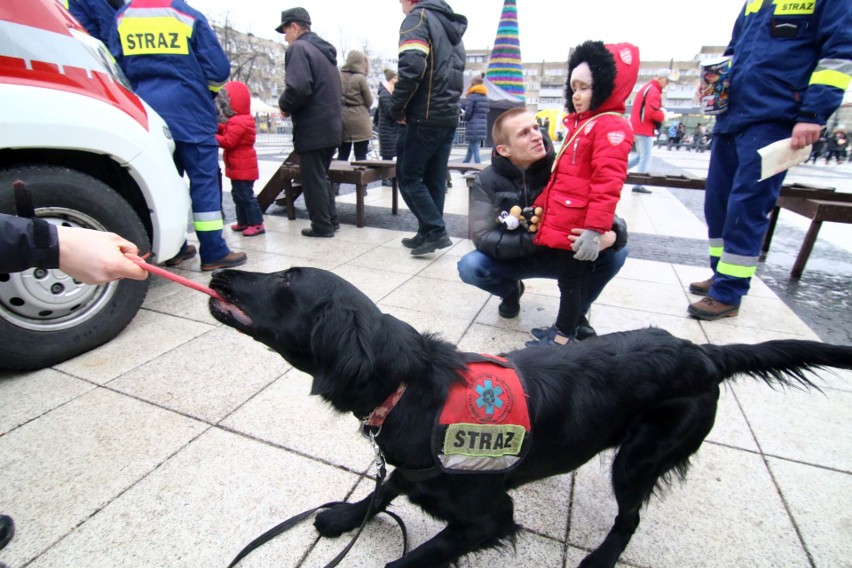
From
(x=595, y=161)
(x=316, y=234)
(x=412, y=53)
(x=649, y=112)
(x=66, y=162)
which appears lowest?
(x=316, y=234)

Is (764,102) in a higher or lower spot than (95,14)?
lower

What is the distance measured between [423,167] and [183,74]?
2281 millimetres

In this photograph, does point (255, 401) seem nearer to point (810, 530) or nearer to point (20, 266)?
point (20, 266)

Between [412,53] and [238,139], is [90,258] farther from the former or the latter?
[238,139]

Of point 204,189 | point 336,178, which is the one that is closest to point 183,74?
point 204,189

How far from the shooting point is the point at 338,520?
1.51 m

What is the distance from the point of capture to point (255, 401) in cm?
215

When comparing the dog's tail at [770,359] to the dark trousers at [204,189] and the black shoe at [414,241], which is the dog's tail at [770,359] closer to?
the black shoe at [414,241]

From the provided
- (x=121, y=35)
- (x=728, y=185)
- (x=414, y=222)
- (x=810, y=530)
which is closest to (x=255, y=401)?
(x=810, y=530)

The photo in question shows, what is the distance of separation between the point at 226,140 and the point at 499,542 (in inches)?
195

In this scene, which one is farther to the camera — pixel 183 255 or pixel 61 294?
pixel 183 255

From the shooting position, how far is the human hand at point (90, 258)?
1229 millimetres

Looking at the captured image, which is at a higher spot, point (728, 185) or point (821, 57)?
point (821, 57)

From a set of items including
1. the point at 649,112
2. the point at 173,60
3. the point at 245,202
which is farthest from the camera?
the point at 649,112
